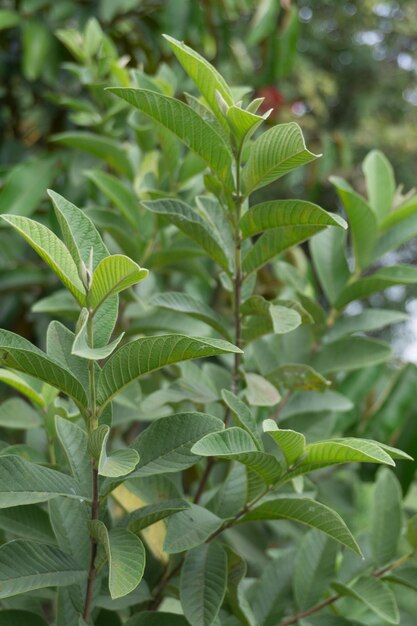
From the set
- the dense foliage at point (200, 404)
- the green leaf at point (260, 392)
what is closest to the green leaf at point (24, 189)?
the dense foliage at point (200, 404)

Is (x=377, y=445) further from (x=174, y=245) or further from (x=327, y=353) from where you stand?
(x=174, y=245)

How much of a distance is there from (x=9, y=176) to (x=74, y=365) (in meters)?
0.67

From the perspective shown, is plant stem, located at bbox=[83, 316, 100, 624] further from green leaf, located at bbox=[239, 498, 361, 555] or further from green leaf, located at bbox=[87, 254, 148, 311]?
green leaf, located at bbox=[239, 498, 361, 555]

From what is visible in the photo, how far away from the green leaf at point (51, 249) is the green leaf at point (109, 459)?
0.08 meters

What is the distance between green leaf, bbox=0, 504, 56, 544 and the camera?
59 cm

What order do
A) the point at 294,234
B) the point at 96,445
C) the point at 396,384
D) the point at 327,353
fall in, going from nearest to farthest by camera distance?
the point at 96,445 → the point at 294,234 → the point at 327,353 → the point at 396,384

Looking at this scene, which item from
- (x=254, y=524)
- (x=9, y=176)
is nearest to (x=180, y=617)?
(x=254, y=524)

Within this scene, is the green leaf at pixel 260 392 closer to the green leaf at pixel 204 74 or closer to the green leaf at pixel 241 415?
the green leaf at pixel 241 415

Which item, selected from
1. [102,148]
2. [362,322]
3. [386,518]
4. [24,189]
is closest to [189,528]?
[386,518]

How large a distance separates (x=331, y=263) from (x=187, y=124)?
0.36m

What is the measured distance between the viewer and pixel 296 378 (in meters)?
0.71

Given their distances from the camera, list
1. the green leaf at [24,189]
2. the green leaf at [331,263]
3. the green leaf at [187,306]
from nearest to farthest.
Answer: the green leaf at [187,306] → the green leaf at [331,263] → the green leaf at [24,189]

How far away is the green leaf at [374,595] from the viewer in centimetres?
62

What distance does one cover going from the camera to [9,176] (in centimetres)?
112
